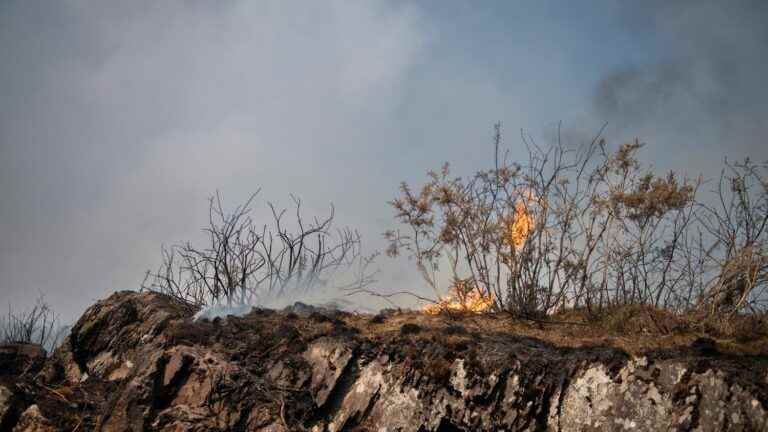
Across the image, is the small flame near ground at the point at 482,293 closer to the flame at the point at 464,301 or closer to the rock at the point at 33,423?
the flame at the point at 464,301

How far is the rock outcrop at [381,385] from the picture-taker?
19.3 ft

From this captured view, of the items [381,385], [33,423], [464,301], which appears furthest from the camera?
[464,301]

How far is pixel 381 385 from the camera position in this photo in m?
7.32

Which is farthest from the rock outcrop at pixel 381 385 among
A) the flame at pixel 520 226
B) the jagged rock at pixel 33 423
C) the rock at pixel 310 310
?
the flame at pixel 520 226

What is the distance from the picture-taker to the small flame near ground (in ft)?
32.0

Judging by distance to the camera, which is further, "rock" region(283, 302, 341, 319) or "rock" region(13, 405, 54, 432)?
"rock" region(283, 302, 341, 319)

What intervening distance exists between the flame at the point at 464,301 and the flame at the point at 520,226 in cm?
93

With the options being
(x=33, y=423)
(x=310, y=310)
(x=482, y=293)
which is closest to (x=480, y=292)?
(x=482, y=293)

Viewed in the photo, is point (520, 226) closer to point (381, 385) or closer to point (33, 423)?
point (381, 385)

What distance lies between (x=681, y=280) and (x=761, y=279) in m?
1.21

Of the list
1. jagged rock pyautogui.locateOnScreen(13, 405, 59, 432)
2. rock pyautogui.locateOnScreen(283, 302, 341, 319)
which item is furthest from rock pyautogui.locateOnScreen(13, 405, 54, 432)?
rock pyautogui.locateOnScreen(283, 302, 341, 319)

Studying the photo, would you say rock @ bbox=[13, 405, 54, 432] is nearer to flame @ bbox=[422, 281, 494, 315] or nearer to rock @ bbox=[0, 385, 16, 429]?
rock @ bbox=[0, 385, 16, 429]

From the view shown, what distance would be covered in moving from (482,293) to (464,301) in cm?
32

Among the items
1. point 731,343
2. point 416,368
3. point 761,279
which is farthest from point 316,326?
point 761,279
